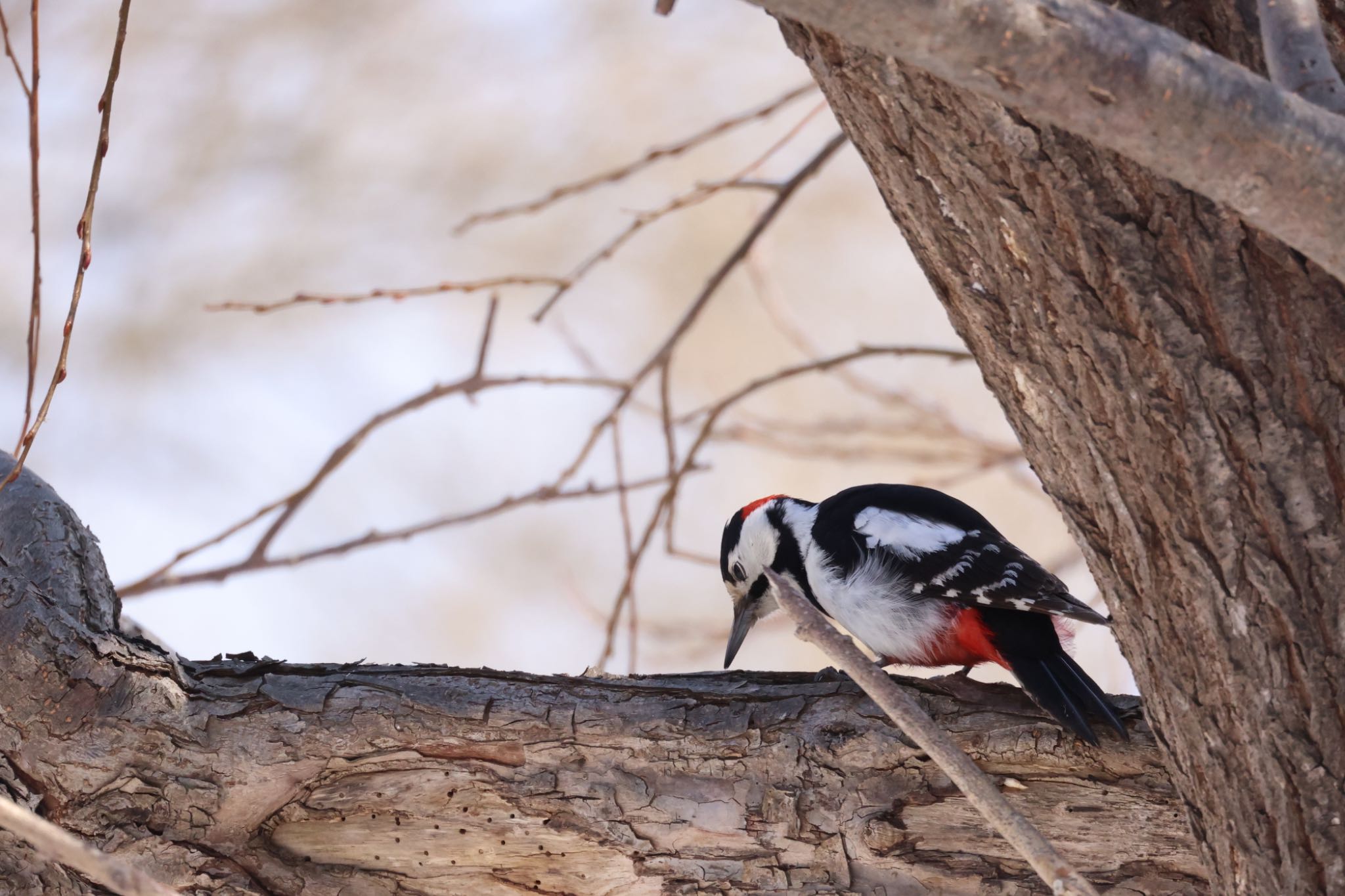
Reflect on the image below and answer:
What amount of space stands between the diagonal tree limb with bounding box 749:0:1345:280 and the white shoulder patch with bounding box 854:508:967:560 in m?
1.80

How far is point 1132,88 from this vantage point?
1.17 metres

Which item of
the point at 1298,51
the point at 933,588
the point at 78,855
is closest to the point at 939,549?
the point at 933,588

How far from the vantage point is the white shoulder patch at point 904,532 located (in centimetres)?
300

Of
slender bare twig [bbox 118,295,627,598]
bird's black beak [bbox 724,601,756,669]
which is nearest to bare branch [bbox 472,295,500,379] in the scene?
slender bare twig [bbox 118,295,627,598]

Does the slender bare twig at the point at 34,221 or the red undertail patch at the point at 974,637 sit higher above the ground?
the slender bare twig at the point at 34,221

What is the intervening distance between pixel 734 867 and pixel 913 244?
3.76ft

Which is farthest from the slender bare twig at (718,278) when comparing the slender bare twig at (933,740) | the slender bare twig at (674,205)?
the slender bare twig at (933,740)

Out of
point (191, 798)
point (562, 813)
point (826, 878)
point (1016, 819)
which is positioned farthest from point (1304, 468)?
point (191, 798)

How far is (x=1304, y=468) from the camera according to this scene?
59.0 inches

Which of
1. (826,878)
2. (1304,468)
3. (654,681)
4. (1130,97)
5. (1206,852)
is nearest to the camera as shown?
(1130,97)

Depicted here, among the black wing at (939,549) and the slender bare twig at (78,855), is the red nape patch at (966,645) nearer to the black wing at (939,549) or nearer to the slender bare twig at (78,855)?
the black wing at (939,549)

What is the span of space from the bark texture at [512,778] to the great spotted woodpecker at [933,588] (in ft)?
0.50

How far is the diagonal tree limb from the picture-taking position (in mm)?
1123

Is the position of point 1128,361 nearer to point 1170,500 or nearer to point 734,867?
point 1170,500
